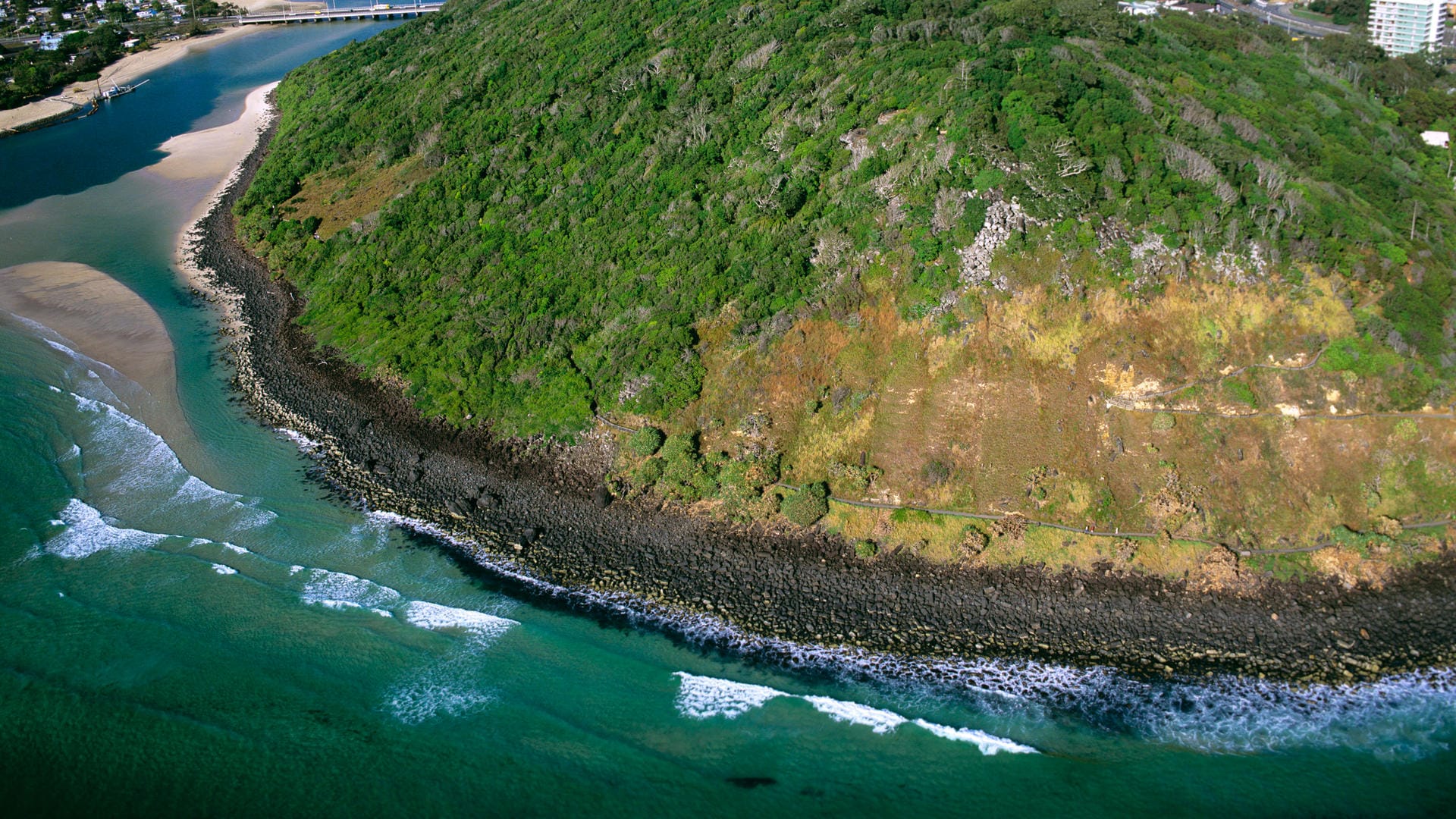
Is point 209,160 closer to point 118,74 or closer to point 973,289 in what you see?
point 118,74

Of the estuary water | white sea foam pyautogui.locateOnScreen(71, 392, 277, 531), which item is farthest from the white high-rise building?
white sea foam pyautogui.locateOnScreen(71, 392, 277, 531)

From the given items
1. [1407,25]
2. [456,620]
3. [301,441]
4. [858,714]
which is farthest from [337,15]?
[858,714]

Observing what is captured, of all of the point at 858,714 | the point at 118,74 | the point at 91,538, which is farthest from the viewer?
the point at 118,74

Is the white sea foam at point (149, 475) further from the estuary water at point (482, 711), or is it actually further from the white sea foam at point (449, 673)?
the white sea foam at point (449, 673)

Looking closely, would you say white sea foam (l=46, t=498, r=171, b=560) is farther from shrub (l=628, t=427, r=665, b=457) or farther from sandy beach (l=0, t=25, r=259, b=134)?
sandy beach (l=0, t=25, r=259, b=134)

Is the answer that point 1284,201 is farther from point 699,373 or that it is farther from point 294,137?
point 294,137

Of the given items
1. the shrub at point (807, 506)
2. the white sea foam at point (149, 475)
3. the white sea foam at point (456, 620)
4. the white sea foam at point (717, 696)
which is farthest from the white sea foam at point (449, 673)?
the shrub at point (807, 506)
